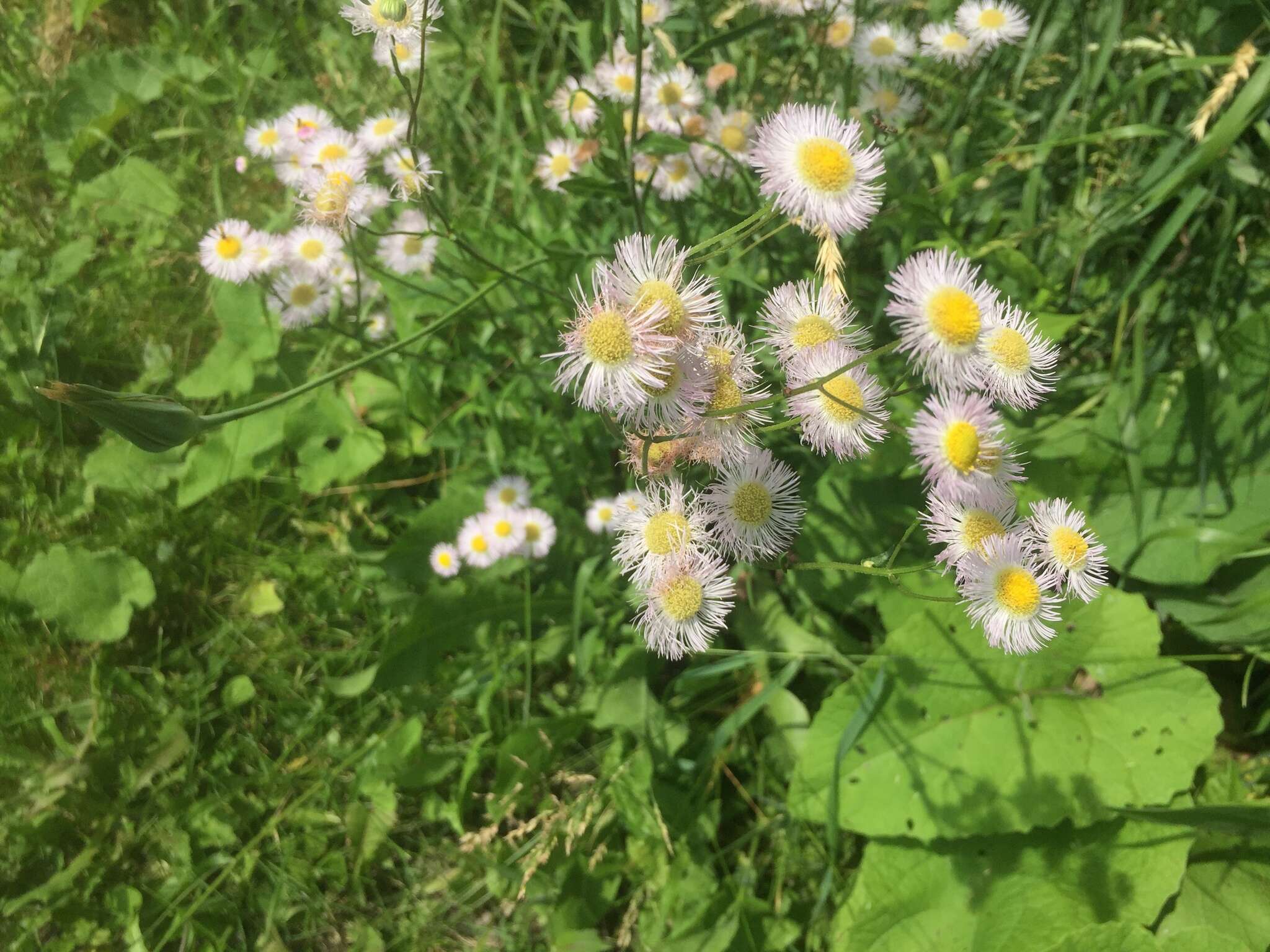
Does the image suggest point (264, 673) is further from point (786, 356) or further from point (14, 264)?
point (786, 356)

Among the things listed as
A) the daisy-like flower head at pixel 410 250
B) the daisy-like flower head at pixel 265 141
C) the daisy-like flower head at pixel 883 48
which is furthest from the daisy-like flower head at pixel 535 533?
the daisy-like flower head at pixel 883 48

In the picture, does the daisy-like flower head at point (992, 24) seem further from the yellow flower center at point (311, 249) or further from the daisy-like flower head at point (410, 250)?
the yellow flower center at point (311, 249)

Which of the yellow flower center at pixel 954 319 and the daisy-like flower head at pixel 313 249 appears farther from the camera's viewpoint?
the daisy-like flower head at pixel 313 249

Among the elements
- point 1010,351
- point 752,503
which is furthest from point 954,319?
point 752,503

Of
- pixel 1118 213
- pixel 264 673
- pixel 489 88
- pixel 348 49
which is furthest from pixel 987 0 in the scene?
pixel 264 673

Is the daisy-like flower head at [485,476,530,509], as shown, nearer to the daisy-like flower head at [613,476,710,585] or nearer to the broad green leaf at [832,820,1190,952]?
the daisy-like flower head at [613,476,710,585]

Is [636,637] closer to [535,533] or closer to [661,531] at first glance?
[535,533]
